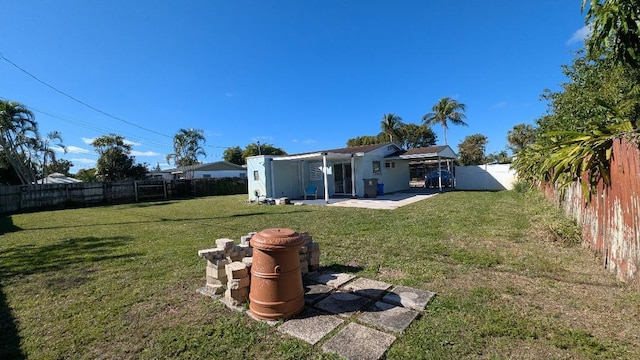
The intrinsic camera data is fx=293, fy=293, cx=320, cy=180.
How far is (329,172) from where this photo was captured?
16.2 metres

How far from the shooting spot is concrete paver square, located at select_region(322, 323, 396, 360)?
7.59 feet

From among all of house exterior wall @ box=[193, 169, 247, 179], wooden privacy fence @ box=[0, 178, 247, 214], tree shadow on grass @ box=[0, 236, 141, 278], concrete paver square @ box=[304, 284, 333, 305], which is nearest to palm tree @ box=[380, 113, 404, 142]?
wooden privacy fence @ box=[0, 178, 247, 214]

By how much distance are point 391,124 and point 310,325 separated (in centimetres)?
3339

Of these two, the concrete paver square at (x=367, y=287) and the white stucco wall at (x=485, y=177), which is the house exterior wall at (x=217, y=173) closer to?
the white stucco wall at (x=485, y=177)

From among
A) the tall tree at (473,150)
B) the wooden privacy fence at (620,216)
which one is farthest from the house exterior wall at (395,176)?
the tall tree at (473,150)

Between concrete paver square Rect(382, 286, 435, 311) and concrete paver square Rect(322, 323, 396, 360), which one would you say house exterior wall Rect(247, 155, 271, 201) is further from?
concrete paver square Rect(322, 323, 396, 360)

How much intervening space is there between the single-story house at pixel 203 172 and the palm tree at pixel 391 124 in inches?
704

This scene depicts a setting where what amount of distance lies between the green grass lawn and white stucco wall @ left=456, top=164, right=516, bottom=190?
1261 cm

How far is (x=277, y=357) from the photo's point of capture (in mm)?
2332

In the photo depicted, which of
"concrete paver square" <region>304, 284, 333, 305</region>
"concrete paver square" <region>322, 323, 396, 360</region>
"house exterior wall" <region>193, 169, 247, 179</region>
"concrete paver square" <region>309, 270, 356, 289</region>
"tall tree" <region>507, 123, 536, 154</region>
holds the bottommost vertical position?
"concrete paver square" <region>322, 323, 396, 360</region>

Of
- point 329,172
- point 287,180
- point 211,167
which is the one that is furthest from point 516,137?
point 211,167

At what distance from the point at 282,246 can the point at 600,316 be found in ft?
10.00

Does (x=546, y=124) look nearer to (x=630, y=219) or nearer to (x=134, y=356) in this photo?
(x=630, y=219)

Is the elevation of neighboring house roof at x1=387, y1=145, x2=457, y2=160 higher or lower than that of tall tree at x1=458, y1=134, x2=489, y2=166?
lower
